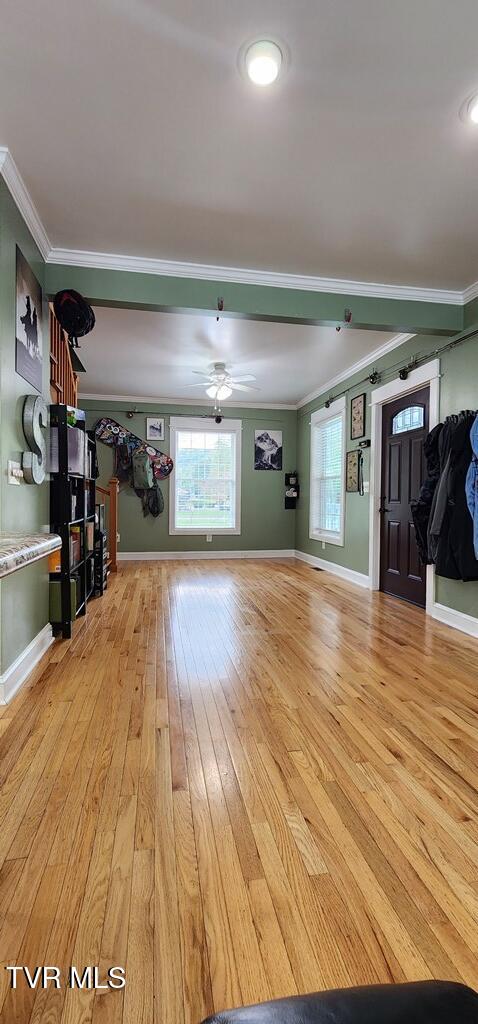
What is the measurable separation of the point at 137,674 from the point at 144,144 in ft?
8.99

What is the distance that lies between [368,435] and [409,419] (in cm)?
74

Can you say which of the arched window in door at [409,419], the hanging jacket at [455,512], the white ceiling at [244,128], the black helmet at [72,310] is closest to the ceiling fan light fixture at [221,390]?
the arched window in door at [409,419]

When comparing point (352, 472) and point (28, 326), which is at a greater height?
point (28, 326)

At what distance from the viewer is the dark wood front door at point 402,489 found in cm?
422

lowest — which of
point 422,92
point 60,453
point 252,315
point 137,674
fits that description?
point 137,674

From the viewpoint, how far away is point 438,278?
3.28 m

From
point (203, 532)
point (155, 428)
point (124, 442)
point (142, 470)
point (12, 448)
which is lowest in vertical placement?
point (203, 532)

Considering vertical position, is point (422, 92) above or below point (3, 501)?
above

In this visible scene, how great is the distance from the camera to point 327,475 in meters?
6.52

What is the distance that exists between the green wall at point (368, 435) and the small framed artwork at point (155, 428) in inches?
92.6

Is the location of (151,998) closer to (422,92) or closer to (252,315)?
(422,92)

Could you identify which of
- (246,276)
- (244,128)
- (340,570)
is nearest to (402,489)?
(340,570)

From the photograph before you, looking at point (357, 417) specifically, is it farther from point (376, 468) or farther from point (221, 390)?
point (221, 390)

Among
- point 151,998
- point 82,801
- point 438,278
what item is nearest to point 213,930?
point 151,998
